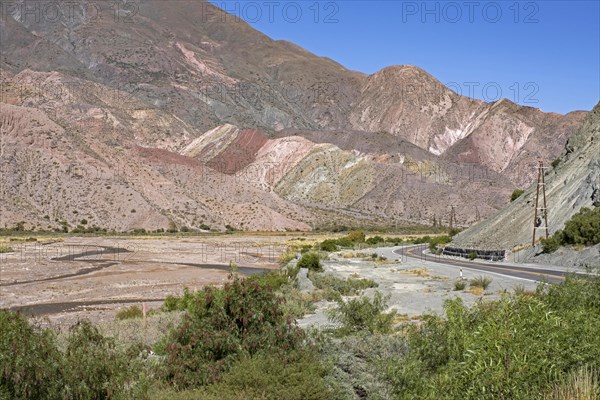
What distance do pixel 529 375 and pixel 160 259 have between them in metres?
49.1

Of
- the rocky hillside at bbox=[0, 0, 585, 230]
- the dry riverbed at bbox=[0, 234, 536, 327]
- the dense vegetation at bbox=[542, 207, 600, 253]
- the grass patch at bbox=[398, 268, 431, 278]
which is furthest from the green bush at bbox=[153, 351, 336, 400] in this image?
the rocky hillside at bbox=[0, 0, 585, 230]

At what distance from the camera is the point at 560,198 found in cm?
4497

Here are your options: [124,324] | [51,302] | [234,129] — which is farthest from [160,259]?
[234,129]

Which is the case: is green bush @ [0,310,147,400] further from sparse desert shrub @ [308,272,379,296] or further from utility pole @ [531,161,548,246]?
utility pole @ [531,161,548,246]

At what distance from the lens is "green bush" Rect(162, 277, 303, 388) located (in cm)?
976

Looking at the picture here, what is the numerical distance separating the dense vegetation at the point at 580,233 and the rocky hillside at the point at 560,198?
329 cm

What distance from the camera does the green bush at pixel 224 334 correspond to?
384 inches

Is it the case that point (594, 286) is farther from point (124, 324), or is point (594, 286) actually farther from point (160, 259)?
point (160, 259)

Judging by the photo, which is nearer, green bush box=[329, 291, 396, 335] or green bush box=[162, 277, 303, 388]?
green bush box=[162, 277, 303, 388]

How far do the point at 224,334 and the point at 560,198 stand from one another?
40395 mm

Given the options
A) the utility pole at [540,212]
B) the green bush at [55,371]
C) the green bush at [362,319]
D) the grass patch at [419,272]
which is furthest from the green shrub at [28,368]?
the utility pole at [540,212]

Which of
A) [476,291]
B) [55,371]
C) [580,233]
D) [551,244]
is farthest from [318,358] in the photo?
[551,244]

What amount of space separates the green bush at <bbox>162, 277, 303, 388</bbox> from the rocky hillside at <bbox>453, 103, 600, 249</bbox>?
32088mm

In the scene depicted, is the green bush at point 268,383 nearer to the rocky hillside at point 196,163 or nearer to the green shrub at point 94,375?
the green shrub at point 94,375
